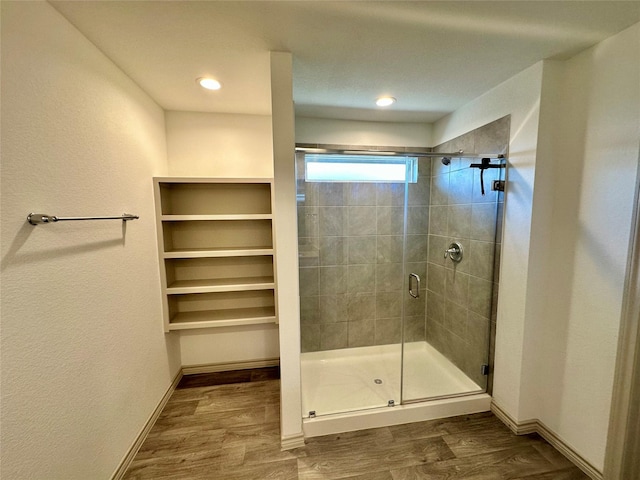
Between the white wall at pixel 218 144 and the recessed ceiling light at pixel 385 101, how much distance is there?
995 mm

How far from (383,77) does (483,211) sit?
1.26m

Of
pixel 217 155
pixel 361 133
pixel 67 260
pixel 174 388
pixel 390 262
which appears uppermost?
pixel 361 133

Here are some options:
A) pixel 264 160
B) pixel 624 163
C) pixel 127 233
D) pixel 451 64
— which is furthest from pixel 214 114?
pixel 624 163

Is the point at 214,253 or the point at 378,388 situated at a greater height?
the point at 214,253

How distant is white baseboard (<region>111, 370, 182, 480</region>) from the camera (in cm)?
143

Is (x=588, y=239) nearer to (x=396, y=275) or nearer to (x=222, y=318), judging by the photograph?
(x=396, y=275)

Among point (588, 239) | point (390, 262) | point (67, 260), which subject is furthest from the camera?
point (390, 262)

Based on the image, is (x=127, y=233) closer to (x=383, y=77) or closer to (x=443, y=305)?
(x=383, y=77)

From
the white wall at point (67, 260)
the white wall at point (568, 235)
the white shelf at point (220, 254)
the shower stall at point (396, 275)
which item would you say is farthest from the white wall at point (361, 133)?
the white wall at point (67, 260)

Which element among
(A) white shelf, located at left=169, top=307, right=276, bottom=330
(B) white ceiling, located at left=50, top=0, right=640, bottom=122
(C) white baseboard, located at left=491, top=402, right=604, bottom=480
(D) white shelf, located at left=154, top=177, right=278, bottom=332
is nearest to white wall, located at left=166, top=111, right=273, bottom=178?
(D) white shelf, located at left=154, top=177, right=278, bottom=332

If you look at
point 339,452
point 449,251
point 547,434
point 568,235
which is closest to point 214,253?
point 339,452

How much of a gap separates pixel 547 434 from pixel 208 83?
3.27 m

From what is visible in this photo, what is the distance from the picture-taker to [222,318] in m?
2.20

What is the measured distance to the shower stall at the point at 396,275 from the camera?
2000 mm
